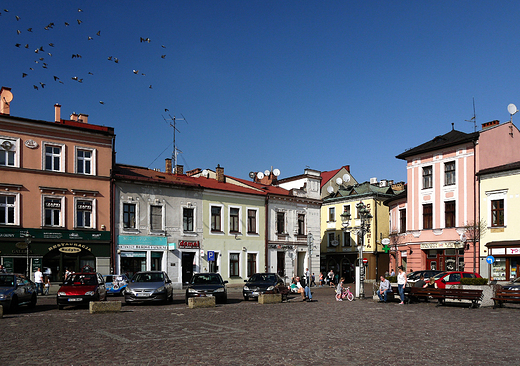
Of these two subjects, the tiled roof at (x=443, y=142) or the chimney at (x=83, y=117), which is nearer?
the tiled roof at (x=443, y=142)

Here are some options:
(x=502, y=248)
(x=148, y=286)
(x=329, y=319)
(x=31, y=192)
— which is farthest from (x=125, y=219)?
(x=502, y=248)

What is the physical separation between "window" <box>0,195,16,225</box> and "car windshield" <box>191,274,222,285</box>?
14107 mm

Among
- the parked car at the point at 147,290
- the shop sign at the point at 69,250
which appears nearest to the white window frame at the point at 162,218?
the shop sign at the point at 69,250

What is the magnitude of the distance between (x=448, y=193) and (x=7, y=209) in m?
31.8

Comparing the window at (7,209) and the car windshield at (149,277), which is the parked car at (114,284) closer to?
the window at (7,209)

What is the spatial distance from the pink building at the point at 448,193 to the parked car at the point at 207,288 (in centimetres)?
2129

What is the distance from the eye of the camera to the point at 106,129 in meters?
39.5

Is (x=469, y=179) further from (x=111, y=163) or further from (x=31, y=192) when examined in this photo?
(x=31, y=192)

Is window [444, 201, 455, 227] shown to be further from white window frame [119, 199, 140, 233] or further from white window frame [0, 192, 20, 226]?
white window frame [0, 192, 20, 226]

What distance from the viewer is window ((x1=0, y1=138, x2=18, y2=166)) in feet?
109

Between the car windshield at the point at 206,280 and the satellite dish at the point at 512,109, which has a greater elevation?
the satellite dish at the point at 512,109

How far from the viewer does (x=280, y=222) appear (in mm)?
48844

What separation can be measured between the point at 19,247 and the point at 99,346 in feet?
78.1

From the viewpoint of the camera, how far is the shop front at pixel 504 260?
35625 mm
